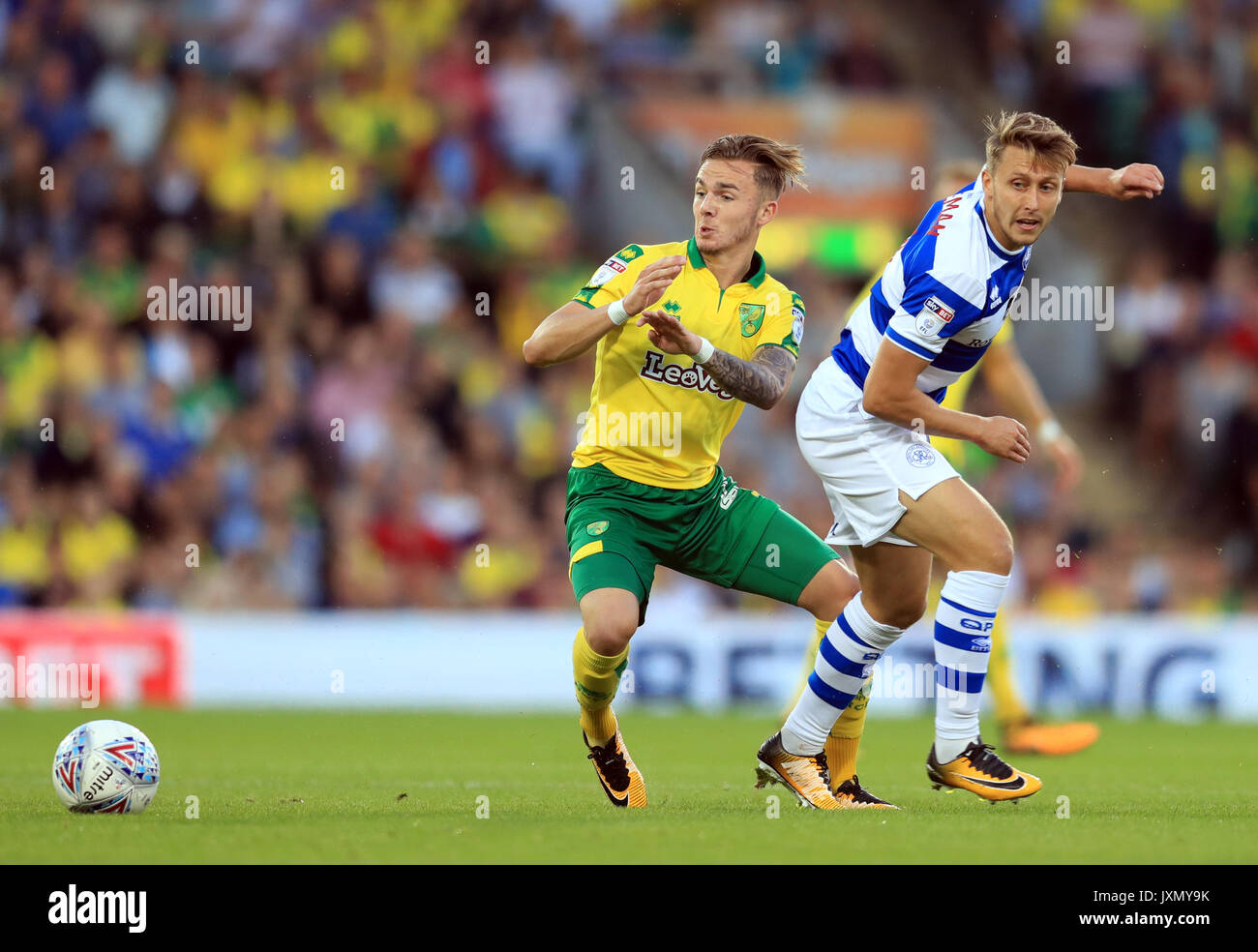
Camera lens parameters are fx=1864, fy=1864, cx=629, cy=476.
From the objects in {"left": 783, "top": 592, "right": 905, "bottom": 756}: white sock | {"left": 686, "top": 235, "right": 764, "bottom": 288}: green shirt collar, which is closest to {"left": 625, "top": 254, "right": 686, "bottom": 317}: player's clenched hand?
{"left": 686, "top": 235, "right": 764, "bottom": 288}: green shirt collar

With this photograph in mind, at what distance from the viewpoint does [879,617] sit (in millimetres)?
6586

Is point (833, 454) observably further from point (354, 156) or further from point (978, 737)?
point (354, 156)

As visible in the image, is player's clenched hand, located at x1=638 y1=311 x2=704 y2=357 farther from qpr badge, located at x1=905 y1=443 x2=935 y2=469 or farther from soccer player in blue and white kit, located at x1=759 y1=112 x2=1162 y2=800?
qpr badge, located at x1=905 y1=443 x2=935 y2=469

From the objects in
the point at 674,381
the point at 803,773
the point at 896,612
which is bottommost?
the point at 803,773

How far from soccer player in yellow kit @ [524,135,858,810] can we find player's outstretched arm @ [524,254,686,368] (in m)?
0.16

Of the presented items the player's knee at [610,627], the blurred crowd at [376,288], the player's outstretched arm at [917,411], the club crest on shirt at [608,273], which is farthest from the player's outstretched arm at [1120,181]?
the blurred crowd at [376,288]

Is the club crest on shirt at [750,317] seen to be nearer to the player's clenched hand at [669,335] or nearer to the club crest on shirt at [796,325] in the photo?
the club crest on shirt at [796,325]

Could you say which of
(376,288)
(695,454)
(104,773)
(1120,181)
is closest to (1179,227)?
(376,288)

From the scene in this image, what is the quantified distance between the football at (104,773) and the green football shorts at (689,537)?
169cm

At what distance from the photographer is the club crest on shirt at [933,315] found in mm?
6250

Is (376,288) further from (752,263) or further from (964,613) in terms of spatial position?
(964,613)

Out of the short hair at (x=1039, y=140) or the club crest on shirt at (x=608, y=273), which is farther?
the club crest on shirt at (x=608, y=273)

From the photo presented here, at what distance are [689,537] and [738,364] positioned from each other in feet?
2.55

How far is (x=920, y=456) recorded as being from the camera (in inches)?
258
